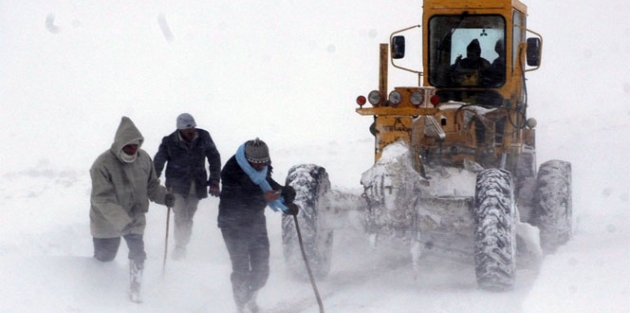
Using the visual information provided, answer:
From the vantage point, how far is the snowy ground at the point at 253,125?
20.9ft

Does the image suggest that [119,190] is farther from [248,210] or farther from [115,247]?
[248,210]

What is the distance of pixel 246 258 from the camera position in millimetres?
6238

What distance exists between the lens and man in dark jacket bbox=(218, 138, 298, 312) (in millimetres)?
6059

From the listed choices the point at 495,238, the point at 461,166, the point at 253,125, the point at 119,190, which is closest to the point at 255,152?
the point at 119,190

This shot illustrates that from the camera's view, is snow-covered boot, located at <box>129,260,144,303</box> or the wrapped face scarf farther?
snow-covered boot, located at <box>129,260,144,303</box>

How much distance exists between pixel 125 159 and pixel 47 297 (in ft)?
3.73

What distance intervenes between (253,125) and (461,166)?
17.9m

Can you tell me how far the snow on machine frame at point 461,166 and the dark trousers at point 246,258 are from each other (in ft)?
2.62

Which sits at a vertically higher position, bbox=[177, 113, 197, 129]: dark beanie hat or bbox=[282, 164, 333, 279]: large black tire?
bbox=[177, 113, 197, 129]: dark beanie hat

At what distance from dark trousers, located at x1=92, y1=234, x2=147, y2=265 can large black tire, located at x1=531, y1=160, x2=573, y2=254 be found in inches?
171

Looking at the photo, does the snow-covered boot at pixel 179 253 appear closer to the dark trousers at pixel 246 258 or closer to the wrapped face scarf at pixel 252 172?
the dark trousers at pixel 246 258

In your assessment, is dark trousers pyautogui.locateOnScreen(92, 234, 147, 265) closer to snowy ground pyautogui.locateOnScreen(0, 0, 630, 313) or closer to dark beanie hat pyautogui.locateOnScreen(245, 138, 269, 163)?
snowy ground pyautogui.locateOnScreen(0, 0, 630, 313)

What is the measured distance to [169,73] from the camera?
33750mm

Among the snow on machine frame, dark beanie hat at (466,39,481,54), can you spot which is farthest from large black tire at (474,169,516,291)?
dark beanie hat at (466,39,481,54)
